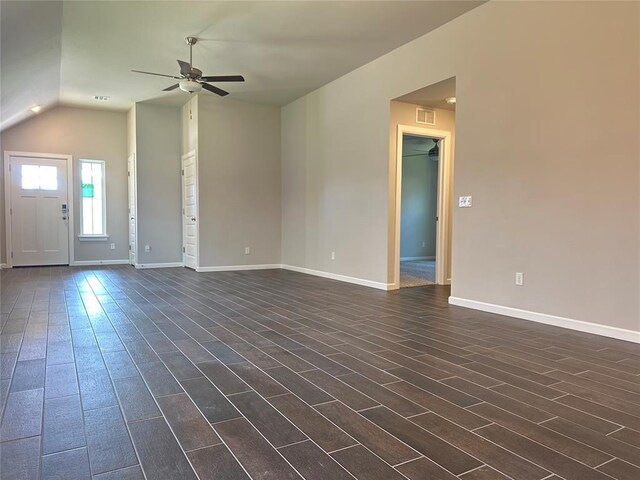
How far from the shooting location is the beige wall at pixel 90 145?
792 centimetres

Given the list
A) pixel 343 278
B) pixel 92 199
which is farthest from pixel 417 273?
pixel 92 199

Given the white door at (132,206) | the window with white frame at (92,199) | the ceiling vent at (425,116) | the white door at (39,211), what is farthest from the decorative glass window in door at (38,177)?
the ceiling vent at (425,116)

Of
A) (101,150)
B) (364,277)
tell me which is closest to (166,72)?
(101,150)

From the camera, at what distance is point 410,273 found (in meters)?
7.33

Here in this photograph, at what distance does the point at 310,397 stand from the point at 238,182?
607 centimetres

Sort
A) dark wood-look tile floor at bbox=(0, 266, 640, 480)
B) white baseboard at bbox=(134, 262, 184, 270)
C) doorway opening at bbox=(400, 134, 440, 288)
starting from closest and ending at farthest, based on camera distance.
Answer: dark wood-look tile floor at bbox=(0, 266, 640, 480) < white baseboard at bbox=(134, 262, 184, 270) < doorway opening at bbox=(400, 134, 440, 288)

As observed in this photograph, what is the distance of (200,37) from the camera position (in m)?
4.85

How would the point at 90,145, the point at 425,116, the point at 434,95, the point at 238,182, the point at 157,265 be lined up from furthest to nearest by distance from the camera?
the point at 90,145
the point at 157,265
the point at 238,182
the point at 425,116
the point at 434,95

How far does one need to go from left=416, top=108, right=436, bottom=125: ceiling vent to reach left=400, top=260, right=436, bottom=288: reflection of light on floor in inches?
90.9

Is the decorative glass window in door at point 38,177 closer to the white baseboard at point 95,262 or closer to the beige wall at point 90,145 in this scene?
the beige wall at point 90,145

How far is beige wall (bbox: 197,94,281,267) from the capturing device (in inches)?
293

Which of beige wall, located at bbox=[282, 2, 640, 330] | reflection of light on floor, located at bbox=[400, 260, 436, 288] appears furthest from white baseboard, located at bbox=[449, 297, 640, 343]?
reflection of light on floor, located at bbox=[400, 260, 436, 288]

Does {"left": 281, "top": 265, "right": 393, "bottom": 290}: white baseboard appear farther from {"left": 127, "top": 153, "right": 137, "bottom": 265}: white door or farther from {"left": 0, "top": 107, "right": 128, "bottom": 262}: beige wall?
{"left": 0, "top": 107, "right": 128, "bottom": 262}: beige wall

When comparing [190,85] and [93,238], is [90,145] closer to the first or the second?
[93,238]
